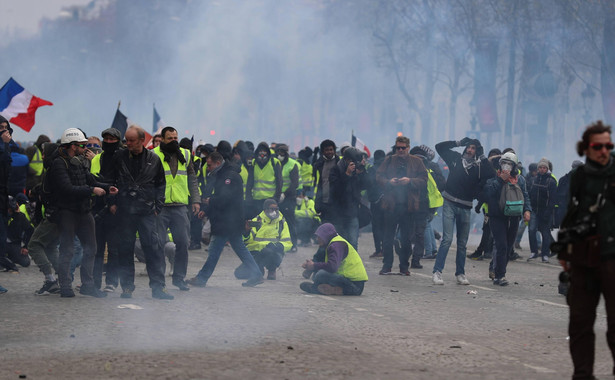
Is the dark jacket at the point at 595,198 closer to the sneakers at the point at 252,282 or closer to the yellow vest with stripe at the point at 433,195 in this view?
the sneakers at the point at 252,282

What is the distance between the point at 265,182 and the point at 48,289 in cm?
611

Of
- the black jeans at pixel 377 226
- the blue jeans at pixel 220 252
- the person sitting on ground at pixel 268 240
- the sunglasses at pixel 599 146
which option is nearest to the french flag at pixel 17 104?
the person sitting on ground at pixel 268 240

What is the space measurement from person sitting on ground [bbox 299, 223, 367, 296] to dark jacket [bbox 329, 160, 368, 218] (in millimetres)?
2276

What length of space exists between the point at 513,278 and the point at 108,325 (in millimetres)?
6931

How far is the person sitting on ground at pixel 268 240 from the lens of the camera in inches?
513

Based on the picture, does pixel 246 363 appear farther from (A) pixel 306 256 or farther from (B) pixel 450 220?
(A) pixel 306 256

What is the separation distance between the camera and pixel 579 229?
20.9 ft

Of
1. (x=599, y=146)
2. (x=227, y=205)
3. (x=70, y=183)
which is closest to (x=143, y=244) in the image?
(x=70, y=183)

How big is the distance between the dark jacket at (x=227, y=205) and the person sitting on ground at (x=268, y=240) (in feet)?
1.90

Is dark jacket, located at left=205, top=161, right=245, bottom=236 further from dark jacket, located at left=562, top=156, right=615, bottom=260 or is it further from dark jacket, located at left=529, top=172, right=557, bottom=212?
dark jacket, located at left=529, top=172, right=557, bottom=212

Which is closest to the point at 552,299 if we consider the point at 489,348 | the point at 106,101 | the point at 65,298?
the point at 489,348

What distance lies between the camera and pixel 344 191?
13.8 metres

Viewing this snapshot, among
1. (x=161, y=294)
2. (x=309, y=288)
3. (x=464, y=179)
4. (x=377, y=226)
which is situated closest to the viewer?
(x=161, y=294)

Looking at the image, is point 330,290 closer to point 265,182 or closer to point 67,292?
point 67,292
